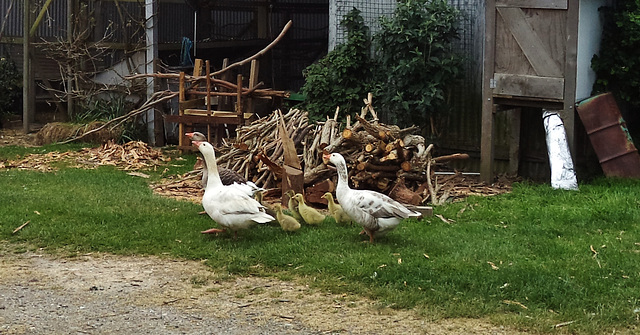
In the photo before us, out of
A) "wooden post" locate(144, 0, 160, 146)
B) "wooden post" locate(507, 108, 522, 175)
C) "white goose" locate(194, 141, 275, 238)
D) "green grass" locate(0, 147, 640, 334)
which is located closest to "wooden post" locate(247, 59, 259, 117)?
"wooden post" locate(144, 0, 160, 146)

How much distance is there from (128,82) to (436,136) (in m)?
6.30

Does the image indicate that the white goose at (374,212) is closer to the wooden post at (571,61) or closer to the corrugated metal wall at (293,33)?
the wooden post at (571,61)

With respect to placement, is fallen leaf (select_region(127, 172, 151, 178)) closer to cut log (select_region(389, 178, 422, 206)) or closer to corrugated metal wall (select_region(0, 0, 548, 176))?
corrugated metal wall (select_region(0, 0, 548, 176))

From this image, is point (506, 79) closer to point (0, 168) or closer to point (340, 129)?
point (340, 129)

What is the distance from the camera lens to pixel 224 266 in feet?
26.8

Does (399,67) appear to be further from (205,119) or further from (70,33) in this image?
(70,33)

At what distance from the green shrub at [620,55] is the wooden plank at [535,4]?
3.32 ft

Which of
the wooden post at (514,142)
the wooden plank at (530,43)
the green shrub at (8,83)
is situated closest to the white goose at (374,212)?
the wooden plank at (530,43)

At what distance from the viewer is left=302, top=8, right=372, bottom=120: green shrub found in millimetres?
14141

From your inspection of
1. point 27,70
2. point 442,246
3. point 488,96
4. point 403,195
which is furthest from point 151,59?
point 442,246

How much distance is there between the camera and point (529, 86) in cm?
1209

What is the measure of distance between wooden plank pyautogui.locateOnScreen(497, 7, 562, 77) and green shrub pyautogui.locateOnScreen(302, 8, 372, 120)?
268 centimetres

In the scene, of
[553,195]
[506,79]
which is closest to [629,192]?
[553,195]

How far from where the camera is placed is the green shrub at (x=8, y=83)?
17.8m
